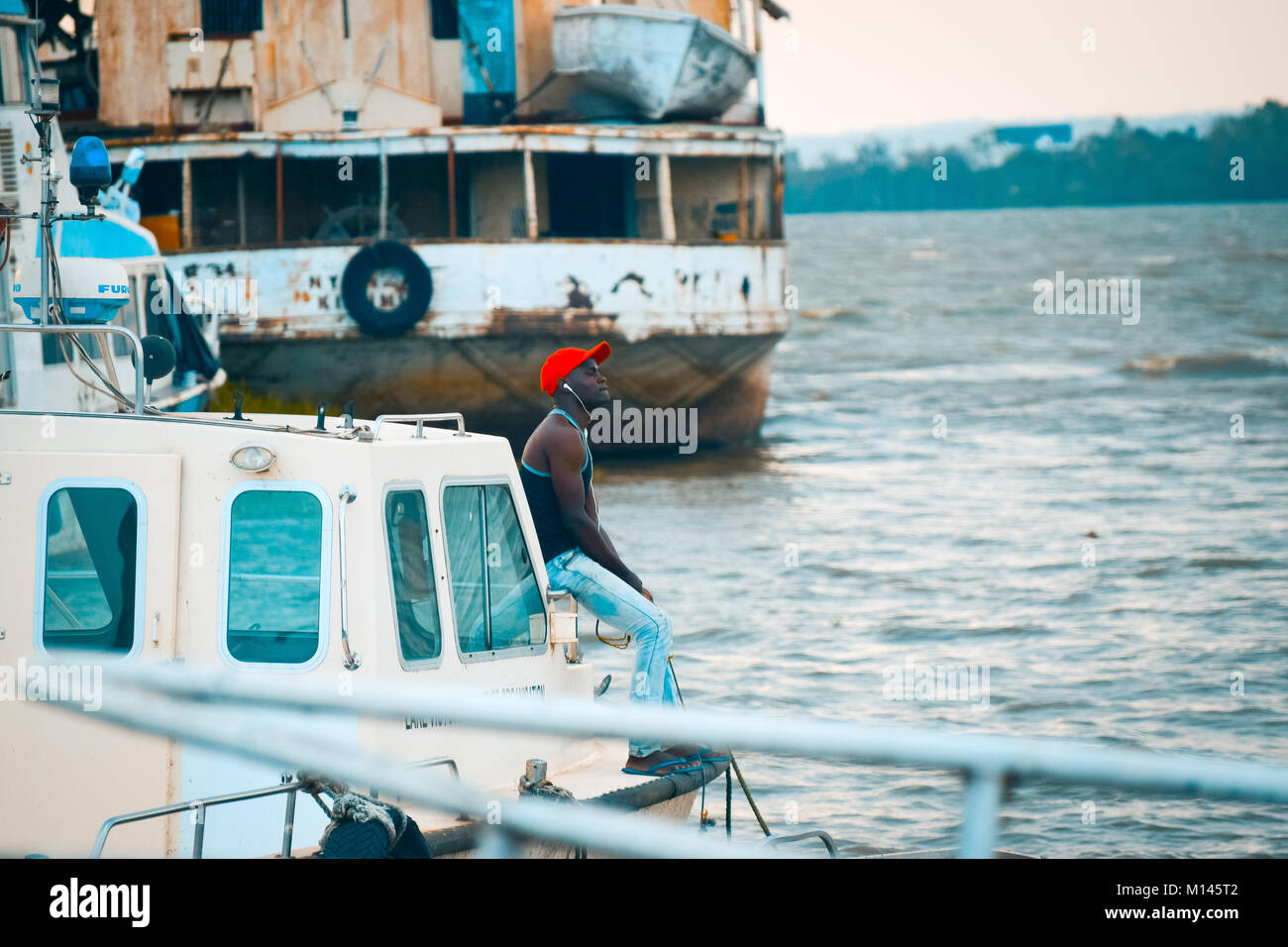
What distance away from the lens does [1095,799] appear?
857 cm

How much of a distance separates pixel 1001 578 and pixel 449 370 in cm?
814

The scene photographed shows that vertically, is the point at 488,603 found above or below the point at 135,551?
below

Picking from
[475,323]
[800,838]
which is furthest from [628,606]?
[475,323]

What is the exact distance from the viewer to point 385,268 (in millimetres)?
19266

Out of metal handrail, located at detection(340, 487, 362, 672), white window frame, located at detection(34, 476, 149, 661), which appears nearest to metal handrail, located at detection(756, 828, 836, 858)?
metal handrail, located at detection(340, 487, 362, 672)

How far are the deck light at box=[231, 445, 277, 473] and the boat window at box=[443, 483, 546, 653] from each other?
61 centimetres

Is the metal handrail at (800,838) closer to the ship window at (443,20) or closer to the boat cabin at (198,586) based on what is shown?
the boat cabin at (198,586)

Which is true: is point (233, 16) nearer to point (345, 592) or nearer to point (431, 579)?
point (431, 579)

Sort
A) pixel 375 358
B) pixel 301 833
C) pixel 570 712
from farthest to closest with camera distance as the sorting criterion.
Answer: pixel 375 358 → pixel 301 833 → pixel 570 712

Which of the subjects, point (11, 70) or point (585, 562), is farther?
point (11, 70)
